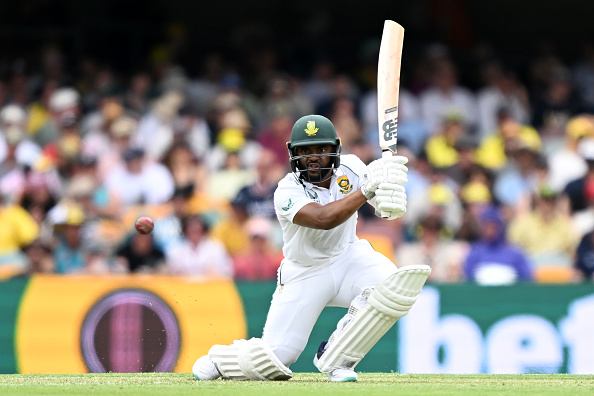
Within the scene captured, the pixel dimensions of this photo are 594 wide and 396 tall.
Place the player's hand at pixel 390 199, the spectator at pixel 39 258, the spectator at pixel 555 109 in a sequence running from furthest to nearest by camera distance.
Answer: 1. the spectator at pixel 555 109
2. the spectator at pixel 39 258
3. the player's hand at pixel 390 199

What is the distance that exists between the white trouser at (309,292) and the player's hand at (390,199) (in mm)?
621

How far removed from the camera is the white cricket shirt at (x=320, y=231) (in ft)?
21.3

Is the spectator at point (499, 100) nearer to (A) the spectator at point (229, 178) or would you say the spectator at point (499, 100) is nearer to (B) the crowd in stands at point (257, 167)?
(B) the crowd in stands at point (257, 167)

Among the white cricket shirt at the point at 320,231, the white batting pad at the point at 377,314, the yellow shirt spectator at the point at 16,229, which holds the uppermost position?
the yellow shirt spectator at the point at 16,229

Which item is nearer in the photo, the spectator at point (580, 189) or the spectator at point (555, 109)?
the spectator at point (580, 189)

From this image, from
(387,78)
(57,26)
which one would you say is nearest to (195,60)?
(57,26)

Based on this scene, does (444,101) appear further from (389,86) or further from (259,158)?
(389,86)

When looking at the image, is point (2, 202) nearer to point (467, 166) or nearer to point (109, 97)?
point (109, 97)

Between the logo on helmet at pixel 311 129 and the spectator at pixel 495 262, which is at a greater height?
the logo on helmet at pixel 311 129

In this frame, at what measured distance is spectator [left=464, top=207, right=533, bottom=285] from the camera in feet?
31.3

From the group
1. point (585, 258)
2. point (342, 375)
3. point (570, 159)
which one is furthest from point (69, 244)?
point (570, 159)

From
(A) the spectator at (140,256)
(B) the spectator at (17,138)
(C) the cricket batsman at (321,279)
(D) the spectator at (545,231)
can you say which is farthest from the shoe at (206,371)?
(B) the spectator at (17,138)

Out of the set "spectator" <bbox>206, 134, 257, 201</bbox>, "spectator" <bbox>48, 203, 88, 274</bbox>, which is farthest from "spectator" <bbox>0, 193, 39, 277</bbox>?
"spectator" <bbox>206, 134, 257, 201</bbox>

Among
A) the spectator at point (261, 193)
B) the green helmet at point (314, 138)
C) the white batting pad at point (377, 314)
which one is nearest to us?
the white batting pad at point (377, 314)
